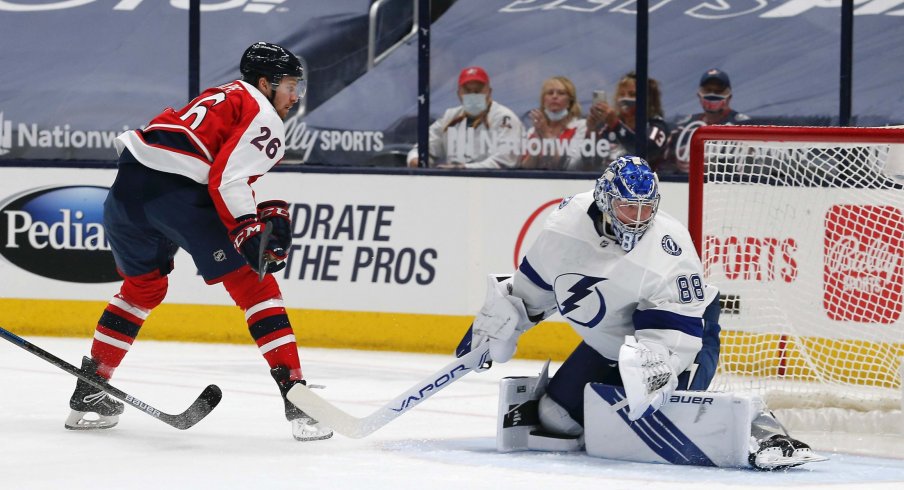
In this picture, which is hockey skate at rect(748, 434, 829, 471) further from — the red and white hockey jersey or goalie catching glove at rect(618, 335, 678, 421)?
the red and white hockey jersey

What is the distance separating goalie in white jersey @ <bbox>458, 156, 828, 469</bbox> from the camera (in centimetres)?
356

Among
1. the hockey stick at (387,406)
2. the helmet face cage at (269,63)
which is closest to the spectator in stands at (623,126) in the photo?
the helmet face cage at (269,63)

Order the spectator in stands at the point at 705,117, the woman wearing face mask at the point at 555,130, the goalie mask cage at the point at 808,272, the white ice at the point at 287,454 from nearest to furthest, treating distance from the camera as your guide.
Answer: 1. the white ice at the point at 287,454
2. the goalie mask cage at the point at 808,272
3. the spectator in stands at the point at 705,117
4. the woman wearing face mask at the point at 555,130

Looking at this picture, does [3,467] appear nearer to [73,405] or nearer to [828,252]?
[73,405]

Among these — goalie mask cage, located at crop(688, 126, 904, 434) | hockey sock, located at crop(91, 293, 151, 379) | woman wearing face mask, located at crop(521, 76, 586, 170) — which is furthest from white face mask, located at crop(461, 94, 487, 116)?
hockey sock, located at crop(91, 293, 151, 379)

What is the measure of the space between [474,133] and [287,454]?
10.2ft

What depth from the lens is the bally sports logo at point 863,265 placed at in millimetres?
4953

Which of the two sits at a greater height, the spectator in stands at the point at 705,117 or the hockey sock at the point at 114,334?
the spectator in stands at the point at 705,117

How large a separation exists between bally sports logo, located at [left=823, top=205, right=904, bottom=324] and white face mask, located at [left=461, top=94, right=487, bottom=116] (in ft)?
6.71

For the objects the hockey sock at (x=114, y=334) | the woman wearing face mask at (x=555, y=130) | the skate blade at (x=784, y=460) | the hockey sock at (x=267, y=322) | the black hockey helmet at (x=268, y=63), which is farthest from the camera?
the woman wearing face mask at (x=555, y=130)

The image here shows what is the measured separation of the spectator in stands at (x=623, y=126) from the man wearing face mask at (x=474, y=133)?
348mm

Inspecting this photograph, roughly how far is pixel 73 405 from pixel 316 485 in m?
1.10

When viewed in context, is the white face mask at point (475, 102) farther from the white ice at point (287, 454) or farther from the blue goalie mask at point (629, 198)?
the blue goalie mask at point (629, 198)

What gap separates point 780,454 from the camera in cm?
356
